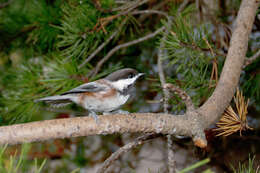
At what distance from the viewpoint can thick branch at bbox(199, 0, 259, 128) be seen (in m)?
0.81

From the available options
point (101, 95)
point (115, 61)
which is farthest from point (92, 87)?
point (115, 61)

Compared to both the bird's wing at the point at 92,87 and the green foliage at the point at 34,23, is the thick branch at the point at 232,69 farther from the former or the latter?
the green foliage at the point at 34,23

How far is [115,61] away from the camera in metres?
1.44

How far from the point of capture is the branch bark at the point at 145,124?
691 millimetres

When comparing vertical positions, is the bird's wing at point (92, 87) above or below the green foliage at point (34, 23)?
below

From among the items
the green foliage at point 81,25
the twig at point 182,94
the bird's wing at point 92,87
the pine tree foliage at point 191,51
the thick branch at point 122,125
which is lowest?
the thick branch at point 122,125

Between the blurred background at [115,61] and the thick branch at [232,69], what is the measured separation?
0.10 meters

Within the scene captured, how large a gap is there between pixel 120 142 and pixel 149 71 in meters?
0.43

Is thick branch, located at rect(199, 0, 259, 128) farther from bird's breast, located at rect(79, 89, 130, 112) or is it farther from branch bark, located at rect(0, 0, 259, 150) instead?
bird's breast, located at rect(79, 89, 130, 112)

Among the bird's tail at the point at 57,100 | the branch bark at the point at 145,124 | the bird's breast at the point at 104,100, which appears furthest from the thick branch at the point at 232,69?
the bird's tail at the point at 57,100

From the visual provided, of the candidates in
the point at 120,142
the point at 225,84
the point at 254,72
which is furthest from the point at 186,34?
the point at 120,142

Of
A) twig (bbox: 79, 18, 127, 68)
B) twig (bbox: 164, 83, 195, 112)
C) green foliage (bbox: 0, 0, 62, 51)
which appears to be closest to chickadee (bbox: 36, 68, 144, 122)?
twig (bbox: 79, 18, 127, 68)

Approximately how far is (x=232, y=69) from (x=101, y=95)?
0.39 meters

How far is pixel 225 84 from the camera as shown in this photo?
0.86 meters
